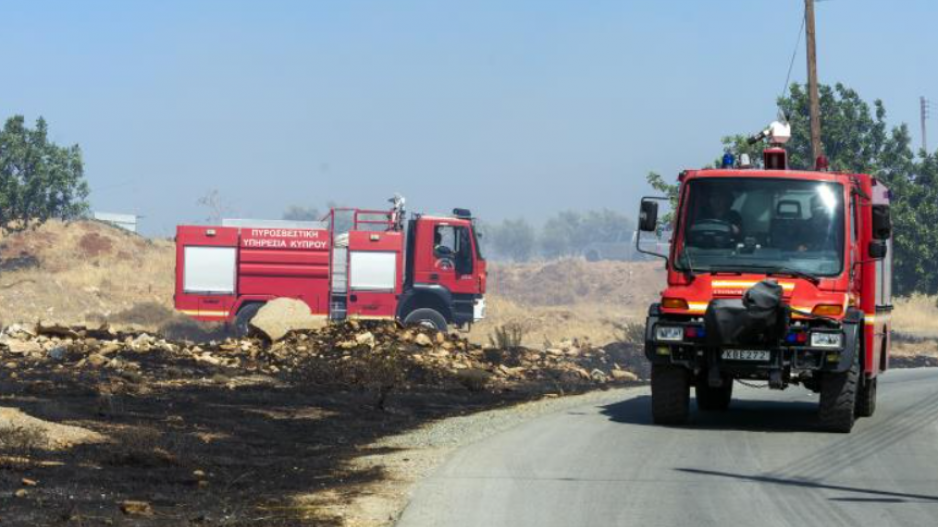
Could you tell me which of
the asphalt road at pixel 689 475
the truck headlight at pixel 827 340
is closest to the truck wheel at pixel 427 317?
the asphalt road at pixel 689 475

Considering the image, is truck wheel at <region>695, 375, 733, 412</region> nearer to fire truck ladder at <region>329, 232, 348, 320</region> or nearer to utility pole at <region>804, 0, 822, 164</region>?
utility pole at <region>804, 0, 822, 164</region>

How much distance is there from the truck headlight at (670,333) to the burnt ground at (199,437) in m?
3.40

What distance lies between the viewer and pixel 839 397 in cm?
1573

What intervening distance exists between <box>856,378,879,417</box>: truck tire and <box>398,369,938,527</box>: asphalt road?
8.8 inches

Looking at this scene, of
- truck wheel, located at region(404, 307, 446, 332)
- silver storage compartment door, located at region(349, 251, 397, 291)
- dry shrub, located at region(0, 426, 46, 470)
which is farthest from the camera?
silver storage compartment door, located at region(349, 251, 397, 291)

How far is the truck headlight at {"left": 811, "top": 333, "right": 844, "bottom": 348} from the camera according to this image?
15188 mm

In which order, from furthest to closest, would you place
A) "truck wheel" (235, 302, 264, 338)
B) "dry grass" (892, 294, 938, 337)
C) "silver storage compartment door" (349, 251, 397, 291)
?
1. "dry grass" (892, 294, 938, 337)
2. "silver storage compartment door" (349, 251, 397, 291)
3. "truck wheel" (235, 302, 264, 338)

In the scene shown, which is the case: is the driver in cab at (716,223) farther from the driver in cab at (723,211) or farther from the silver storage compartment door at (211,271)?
the silver storage compartment door at (211,271)

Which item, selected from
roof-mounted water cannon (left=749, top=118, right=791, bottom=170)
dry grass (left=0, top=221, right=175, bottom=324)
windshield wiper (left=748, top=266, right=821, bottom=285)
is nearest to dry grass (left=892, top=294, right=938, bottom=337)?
dry grass (left=0, top=221, right=175, bottom=324)

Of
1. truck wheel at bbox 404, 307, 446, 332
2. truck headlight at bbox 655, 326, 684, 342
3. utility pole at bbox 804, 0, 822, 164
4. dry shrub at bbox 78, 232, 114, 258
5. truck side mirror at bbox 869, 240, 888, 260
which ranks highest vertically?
utility pole at bbox 804, 0, 822, 164

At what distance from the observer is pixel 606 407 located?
1983cm

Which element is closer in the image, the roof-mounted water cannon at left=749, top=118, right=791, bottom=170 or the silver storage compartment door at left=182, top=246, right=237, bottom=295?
the roof-mounted water cannon at left=749, top=118, right=791, bottom=170

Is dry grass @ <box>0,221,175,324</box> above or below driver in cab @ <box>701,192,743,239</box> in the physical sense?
below

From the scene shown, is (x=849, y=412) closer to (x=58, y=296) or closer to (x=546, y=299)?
(x=58, y=296)
